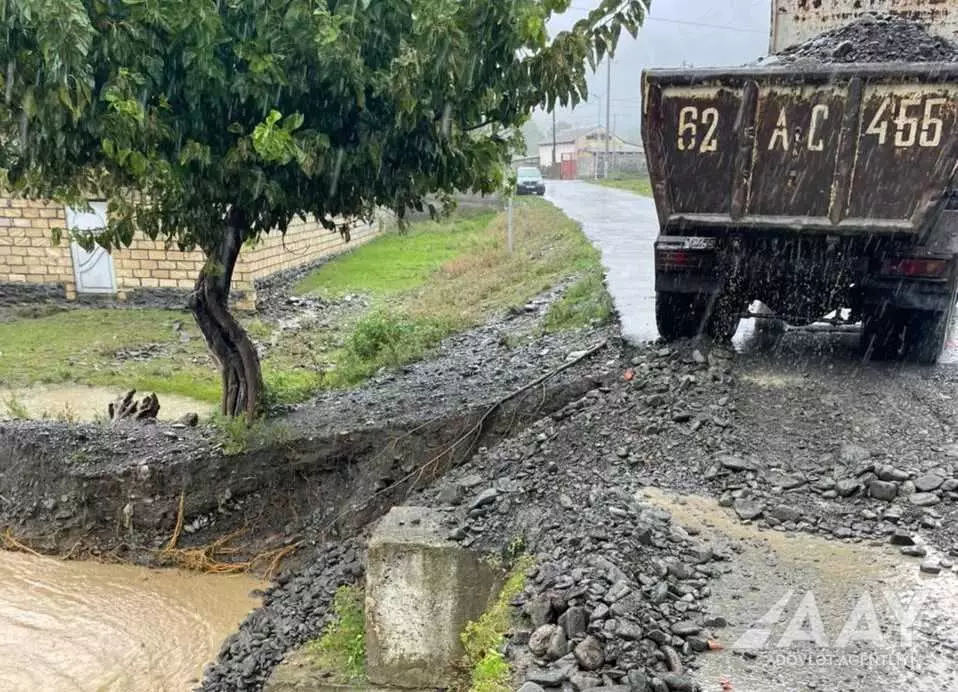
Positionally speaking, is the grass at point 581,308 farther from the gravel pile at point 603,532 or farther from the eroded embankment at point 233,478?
the gravel pile at point 603,532

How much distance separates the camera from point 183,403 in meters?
10.4

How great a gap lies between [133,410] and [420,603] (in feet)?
18.7

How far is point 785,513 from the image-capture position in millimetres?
4250

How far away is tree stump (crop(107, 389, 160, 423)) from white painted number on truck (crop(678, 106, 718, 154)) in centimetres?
630

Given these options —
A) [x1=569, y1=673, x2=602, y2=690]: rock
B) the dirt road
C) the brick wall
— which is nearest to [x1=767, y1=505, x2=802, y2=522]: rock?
the dirt road

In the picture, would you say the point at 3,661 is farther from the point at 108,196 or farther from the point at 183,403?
the point at 183,403

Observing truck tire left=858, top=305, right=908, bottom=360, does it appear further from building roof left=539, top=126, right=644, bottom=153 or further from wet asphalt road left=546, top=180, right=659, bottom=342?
building roof left=539, top=126, right=644, bottom=153

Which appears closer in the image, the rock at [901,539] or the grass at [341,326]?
the rock at [901,539]

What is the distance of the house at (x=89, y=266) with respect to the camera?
1573 cm

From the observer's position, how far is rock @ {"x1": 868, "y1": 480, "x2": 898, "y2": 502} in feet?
14.2

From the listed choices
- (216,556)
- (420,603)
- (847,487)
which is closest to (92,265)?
(216,556)

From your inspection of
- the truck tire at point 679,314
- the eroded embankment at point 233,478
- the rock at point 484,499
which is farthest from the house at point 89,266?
the rock at point 484,499

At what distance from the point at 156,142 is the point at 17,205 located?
13.1 metres

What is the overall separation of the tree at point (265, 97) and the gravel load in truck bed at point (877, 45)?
1531 millimetres
